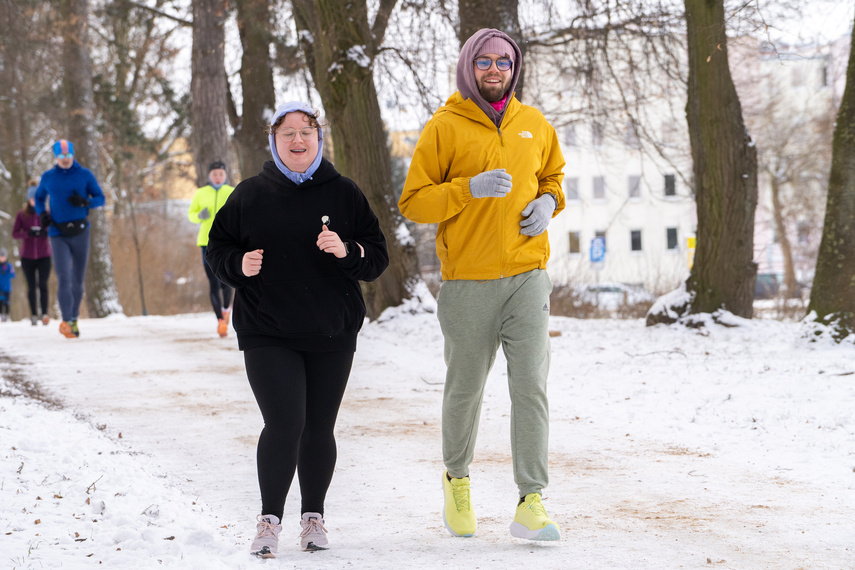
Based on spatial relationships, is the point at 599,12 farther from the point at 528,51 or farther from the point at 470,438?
the point at 470,438

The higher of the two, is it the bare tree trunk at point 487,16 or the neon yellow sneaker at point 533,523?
the bare tree trunk at point 487,16

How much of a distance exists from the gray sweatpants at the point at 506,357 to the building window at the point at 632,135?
1109 cm

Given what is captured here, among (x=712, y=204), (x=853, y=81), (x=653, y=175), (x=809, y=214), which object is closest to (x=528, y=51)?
(x=712, y=204)

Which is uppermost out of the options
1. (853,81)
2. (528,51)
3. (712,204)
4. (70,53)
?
(70,53)

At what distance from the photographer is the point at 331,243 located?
12.1 ft

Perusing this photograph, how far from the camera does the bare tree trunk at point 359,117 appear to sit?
12109mm

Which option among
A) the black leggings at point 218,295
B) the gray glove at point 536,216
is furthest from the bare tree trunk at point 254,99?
the gray glove at point 536,216

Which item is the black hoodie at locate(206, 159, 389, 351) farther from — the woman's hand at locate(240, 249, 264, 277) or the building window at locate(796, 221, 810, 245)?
the building window at locate(796, 221, 810, 245)

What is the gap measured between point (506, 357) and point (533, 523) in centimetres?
68

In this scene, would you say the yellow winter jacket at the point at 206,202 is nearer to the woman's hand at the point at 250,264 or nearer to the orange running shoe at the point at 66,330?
the orange running shoe at the point at 66,330

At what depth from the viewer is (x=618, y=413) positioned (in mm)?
6867

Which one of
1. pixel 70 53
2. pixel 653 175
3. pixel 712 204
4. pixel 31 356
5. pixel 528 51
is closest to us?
pixel 31 356

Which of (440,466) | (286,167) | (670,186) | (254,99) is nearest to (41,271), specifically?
(254,99)

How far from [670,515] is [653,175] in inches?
2169
